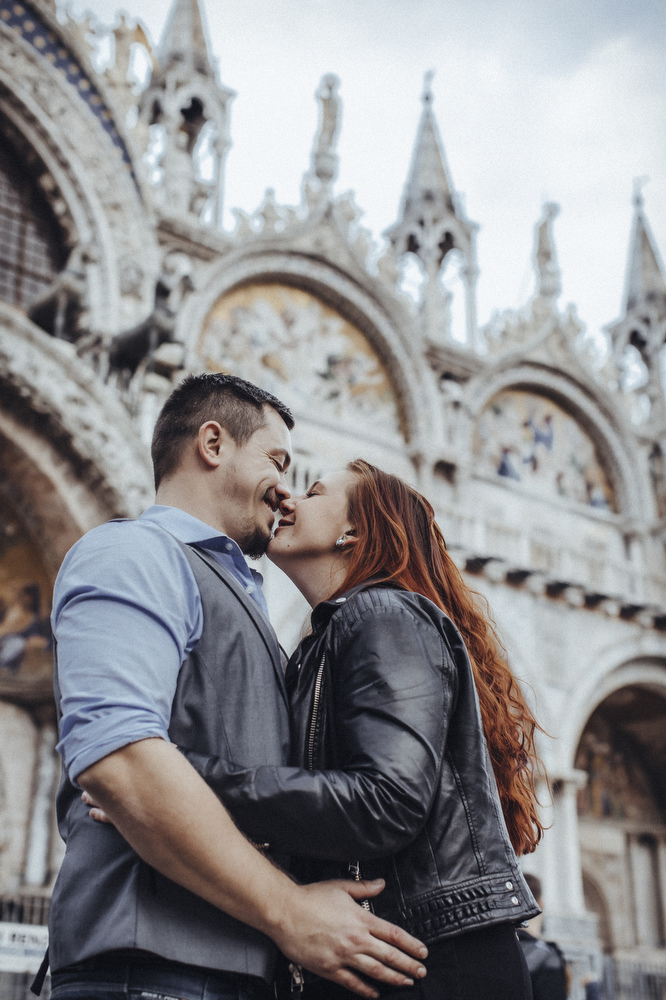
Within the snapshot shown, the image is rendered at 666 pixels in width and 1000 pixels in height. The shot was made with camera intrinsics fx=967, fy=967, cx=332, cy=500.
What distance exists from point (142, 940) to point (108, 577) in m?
0.51

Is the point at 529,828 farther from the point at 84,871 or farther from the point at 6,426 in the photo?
the point at 6,426

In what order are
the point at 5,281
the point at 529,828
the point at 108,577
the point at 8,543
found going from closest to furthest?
the point at 108,577 < the point at 529,828 < the point at 8,543 < the point at 5,281

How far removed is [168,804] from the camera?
4.28ft

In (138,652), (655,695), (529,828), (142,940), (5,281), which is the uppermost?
(5,281)

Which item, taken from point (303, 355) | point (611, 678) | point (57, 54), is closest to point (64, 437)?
point (303, 355)

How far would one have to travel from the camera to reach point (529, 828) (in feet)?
5.92

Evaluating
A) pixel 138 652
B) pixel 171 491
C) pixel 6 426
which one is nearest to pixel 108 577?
pixel 138 652

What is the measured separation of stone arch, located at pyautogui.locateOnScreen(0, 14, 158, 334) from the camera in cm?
1002

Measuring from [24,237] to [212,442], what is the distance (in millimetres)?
9433

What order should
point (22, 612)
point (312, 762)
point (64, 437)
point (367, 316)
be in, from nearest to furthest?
point (312, 762) → point (64, 437) → point (22, 612) → point (367, 316)

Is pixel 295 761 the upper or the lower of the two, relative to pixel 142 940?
upper

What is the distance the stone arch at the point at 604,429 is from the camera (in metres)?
14.4

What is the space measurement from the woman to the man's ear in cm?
34

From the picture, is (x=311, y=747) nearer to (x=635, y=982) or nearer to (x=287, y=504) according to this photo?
(x=287, y=504)
